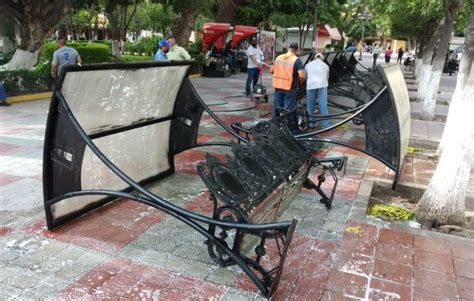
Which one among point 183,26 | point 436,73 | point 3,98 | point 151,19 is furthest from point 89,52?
point 151,19

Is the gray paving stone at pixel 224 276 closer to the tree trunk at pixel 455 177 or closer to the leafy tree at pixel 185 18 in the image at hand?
the tree trunk at pixel 455 177

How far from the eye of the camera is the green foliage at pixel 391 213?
4548mm

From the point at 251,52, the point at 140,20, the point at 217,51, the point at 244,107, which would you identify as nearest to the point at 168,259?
the point at 244,107

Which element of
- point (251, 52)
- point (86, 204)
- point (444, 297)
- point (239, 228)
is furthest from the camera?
point (251, 52)

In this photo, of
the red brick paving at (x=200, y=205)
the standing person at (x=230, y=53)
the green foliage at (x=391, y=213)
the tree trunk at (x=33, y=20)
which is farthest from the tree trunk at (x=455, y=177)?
the standing person at (x=230, y=53)

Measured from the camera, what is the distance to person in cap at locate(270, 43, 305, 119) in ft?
25.4

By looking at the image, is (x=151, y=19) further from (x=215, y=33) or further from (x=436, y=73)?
(x=436, y=73)

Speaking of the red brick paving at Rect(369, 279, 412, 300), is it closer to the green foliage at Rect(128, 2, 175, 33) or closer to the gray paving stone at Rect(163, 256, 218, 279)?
the gray paving stone at Rect(163, 256, 218, 279)

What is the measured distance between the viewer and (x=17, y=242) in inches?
142

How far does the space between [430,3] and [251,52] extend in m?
4.80

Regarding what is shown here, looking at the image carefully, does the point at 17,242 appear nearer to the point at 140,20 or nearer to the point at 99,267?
the point at 99,267

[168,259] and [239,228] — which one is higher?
[239,228]

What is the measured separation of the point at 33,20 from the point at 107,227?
1123cm

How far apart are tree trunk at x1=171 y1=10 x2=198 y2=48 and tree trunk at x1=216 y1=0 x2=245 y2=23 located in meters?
2.90
